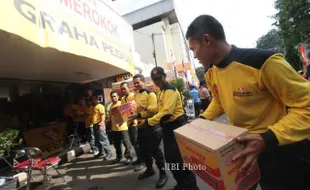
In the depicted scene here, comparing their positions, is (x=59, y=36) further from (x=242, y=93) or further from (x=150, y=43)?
(x=150, y=43)

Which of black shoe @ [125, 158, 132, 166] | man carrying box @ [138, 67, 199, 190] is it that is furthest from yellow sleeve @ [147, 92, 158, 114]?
black shoe @ [125, 158, 132, 166]

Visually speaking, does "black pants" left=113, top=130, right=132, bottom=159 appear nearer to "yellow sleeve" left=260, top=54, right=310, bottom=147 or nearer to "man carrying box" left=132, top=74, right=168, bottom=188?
"man carrying box" left=132, top=74, right=168, bottom=188

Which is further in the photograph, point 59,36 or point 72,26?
point 72,26

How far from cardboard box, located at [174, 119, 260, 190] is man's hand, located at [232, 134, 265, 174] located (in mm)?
22

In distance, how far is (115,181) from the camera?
457 cm

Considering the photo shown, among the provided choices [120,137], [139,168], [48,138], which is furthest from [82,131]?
[139,168]

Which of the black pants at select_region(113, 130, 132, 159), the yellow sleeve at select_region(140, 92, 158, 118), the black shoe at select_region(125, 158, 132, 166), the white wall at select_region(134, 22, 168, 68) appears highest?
the white wall at select_region(134, 22, 168, 68)

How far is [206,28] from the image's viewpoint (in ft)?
4.74

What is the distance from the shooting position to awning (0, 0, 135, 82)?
2.01 m

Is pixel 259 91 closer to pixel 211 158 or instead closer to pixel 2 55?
pixel 211 158

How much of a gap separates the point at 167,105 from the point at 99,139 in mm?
3573

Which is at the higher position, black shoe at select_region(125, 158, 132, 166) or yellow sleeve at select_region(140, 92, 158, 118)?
yellow sleeve at select_region(140, 92, 158, 118)

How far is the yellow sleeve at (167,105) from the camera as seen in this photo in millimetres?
3285

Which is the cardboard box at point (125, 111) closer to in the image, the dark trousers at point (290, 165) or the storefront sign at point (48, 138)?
the dark trousers at point (290, 165)
